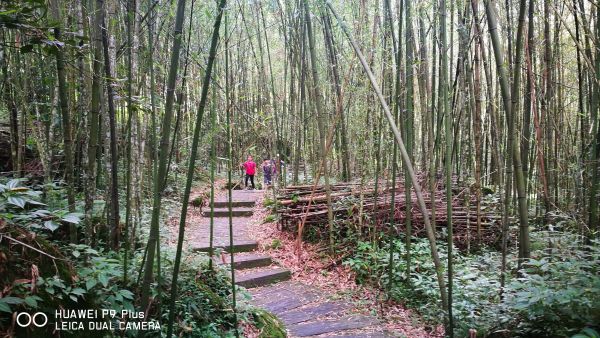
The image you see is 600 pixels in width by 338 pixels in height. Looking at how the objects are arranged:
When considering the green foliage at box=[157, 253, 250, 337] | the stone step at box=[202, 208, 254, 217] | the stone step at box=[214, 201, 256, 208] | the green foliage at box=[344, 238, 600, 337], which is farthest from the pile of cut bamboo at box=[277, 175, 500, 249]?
the green foliage at box=[157, 253, 250, 337]

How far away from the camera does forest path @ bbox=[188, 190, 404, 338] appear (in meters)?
3.04

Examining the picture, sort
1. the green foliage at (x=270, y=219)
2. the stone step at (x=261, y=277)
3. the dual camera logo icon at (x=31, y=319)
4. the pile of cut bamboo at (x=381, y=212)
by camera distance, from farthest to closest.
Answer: the green foliage at (x=270, y=219) < the pile of cut bamboo at (x=381, y=212) < the stone step at (x=261, y=277) < the dual camera logo icon at (x=31, y=319)

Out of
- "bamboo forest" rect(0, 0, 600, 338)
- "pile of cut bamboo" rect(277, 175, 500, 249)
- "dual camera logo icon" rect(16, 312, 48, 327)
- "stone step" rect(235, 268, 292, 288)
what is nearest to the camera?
"dual camera logo icon" rect(16, 312, 48, 327)

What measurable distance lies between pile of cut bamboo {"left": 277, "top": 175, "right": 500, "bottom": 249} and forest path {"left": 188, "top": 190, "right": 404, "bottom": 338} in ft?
2.54

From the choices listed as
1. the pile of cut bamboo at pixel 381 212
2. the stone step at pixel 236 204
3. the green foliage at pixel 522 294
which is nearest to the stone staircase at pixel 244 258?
the stone step at pixel 236 204

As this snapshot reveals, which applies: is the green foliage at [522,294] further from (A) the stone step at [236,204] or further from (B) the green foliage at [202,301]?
(A) the stone step at [236,204]

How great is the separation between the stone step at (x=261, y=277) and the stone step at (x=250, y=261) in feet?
0.45

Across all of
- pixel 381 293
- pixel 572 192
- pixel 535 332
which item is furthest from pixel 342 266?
pixel 572 192

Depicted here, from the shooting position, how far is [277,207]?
18.4 feet

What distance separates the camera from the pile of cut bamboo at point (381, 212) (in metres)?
4.52

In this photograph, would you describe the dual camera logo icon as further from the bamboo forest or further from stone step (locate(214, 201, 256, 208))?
stone step (locate(214, 201, 256, 208))

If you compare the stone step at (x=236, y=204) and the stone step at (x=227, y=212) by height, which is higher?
the stone step at (x=236, y=204)

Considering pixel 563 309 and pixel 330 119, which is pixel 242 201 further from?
pixel 563 309

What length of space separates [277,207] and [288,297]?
6.69 ft
